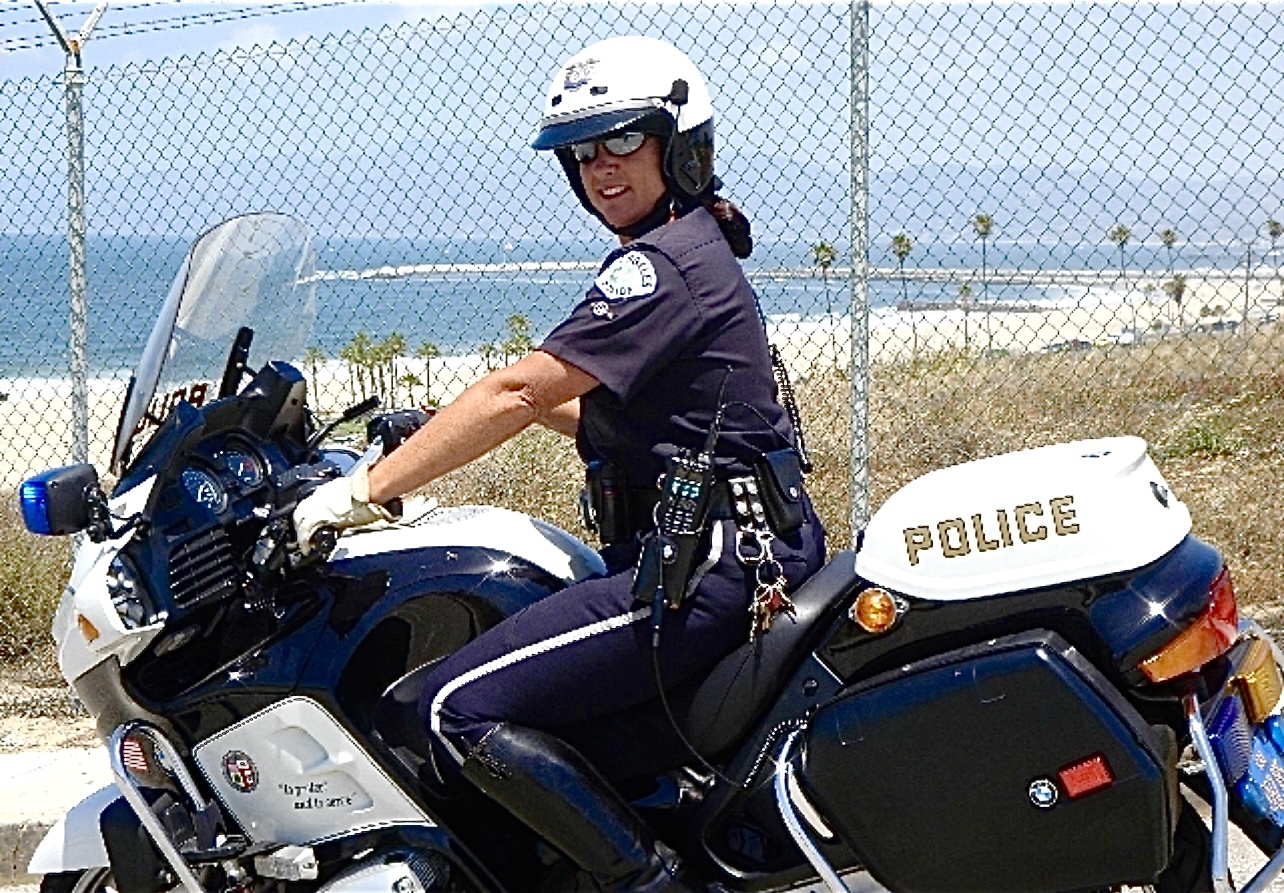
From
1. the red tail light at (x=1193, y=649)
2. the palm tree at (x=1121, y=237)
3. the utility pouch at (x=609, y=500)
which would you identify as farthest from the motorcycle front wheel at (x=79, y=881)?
the palm tree at (x=1121, y=237)

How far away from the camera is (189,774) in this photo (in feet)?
11.3

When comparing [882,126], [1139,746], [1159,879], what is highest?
[882,126]

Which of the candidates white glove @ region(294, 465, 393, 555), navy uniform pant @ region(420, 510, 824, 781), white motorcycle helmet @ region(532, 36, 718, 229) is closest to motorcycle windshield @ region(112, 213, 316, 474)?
white glove @ region(294, 465, 393, 555)

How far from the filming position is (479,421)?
3.16 metres

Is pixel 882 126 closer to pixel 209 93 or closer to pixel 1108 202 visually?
pixel 1108 202

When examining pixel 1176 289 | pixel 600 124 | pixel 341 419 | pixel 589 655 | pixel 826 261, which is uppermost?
pixel 600 124

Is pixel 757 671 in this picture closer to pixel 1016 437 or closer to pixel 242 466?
pixel 242 466

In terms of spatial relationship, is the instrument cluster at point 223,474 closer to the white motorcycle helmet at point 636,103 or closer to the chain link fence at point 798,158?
the white motorcycle helmet at point 636,103

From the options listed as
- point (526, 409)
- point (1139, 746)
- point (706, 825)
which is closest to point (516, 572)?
point (526, 409)

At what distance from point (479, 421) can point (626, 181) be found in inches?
21.6

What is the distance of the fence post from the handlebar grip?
10.6 feet

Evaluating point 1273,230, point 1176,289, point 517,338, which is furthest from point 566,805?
point 517,338

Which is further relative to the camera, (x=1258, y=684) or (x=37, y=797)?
(x=37, y=797)

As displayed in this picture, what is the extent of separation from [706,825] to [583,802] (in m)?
0.23
